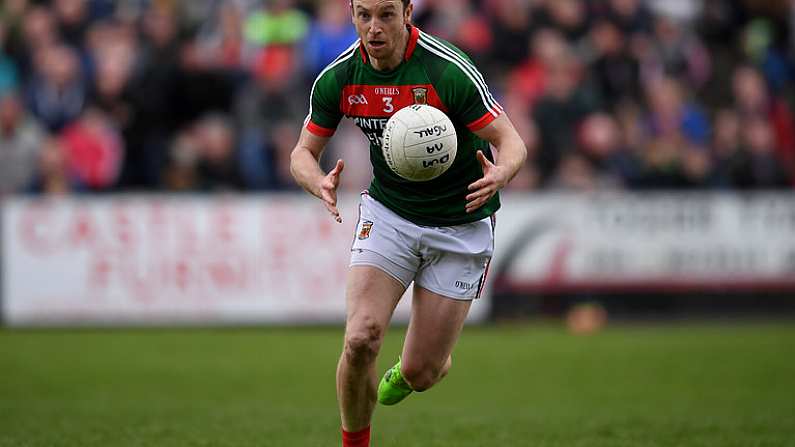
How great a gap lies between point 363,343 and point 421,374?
0.86m

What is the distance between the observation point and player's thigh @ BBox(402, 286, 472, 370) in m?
7.43

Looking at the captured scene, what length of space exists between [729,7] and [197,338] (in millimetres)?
11732

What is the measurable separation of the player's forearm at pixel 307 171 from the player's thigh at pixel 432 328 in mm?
1044

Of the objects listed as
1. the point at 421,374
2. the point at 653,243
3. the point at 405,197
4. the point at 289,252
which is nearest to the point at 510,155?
the point at 405,197

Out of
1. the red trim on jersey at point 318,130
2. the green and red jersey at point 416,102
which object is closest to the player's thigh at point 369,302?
the green and red jersey at point 416,102

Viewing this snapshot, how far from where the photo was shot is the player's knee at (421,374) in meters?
7.51

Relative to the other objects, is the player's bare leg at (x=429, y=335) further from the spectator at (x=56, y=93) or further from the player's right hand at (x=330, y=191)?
the spectator at (x=56, y=93)

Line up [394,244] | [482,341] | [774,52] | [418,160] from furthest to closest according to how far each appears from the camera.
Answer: [774,52]
[482,341]
[394,244]
[418,160]

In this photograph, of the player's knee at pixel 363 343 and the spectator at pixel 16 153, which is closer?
the player's knee at pixel 363 343

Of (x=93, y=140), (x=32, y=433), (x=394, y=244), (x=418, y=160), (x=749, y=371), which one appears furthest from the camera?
(x=93, y=140)

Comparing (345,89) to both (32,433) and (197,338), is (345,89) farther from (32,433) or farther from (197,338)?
(197,338)

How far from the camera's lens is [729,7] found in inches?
830

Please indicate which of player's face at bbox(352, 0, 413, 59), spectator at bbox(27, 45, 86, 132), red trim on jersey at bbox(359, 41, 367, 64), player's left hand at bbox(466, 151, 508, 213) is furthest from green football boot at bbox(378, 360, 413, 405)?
spectator at bbox(27, 45, 86, 132)

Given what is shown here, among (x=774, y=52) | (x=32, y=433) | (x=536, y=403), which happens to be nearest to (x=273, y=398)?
(x=536, y=403)
